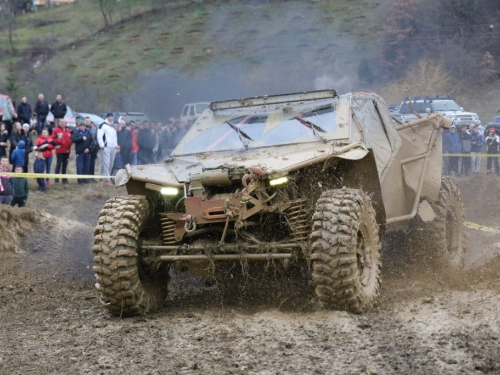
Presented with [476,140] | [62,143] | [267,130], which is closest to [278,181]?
[267,130]

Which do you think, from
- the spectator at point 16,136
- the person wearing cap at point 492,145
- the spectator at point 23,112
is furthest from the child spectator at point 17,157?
the person wearing cap at point 492,145

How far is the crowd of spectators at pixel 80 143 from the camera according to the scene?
17.0 metres

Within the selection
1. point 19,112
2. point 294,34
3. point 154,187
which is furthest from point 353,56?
point 154,187

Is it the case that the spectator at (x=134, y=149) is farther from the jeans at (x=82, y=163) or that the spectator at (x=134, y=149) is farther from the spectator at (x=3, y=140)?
the spectator at (x=3, y=140)

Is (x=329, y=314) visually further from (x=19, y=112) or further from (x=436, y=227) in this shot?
(x=19, y=112)

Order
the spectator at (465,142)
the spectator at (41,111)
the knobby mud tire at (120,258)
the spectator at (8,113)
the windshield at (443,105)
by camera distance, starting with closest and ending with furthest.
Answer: the knobby mud tire at (120,258) → the spectator at (8,113) → the spectator at (41,111) → the spectator at (465,142) → the windshield at (443,105)

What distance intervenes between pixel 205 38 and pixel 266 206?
39.6 m

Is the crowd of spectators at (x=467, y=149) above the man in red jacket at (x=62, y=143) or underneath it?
underneath

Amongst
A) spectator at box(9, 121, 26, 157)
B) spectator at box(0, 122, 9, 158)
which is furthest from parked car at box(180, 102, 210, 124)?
spectator at box(0, 122, 9, 158)

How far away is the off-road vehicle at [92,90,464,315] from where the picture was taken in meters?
6.96

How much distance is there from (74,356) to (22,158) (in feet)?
34.0

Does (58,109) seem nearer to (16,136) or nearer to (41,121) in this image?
(41,121)

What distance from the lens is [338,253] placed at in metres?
6.75

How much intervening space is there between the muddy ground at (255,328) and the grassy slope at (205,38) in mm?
31230
